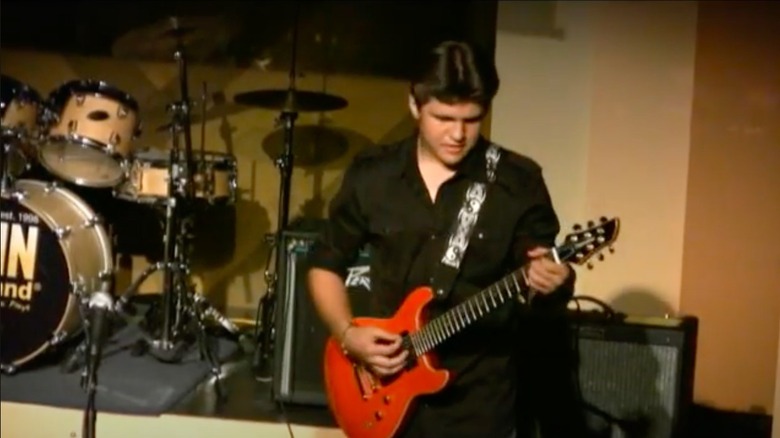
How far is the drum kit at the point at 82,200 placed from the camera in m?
2.77

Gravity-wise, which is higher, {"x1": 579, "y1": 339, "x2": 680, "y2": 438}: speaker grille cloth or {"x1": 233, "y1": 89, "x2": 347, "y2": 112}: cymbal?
{"x1": 233, "y1": 89, "x2": 347, "y2": 112}: cymbal

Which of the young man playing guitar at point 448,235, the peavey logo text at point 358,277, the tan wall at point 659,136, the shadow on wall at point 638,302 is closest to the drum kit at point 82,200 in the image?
the peavey logo text at point 358,277

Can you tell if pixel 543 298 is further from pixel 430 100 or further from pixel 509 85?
pixel 509 85

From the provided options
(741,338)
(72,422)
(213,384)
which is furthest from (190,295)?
(741,338)

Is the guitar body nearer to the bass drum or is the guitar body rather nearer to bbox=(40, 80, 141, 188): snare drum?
the bass drum

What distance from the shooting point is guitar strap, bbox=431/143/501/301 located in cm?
177

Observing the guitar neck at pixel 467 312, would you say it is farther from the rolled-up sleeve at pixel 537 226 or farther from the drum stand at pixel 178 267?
the drum stand at pixel 178 267

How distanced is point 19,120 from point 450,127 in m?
1.65

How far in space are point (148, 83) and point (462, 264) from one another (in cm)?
220

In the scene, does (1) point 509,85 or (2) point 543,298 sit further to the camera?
(1) point 509,85

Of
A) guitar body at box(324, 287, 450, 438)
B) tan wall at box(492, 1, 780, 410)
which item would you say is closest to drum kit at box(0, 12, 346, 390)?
tan wall at box(492, 1, 780, 410)

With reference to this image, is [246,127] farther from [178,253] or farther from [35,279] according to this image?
[35,279]

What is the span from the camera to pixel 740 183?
2.61m

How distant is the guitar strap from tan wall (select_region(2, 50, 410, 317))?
5.93 ft
